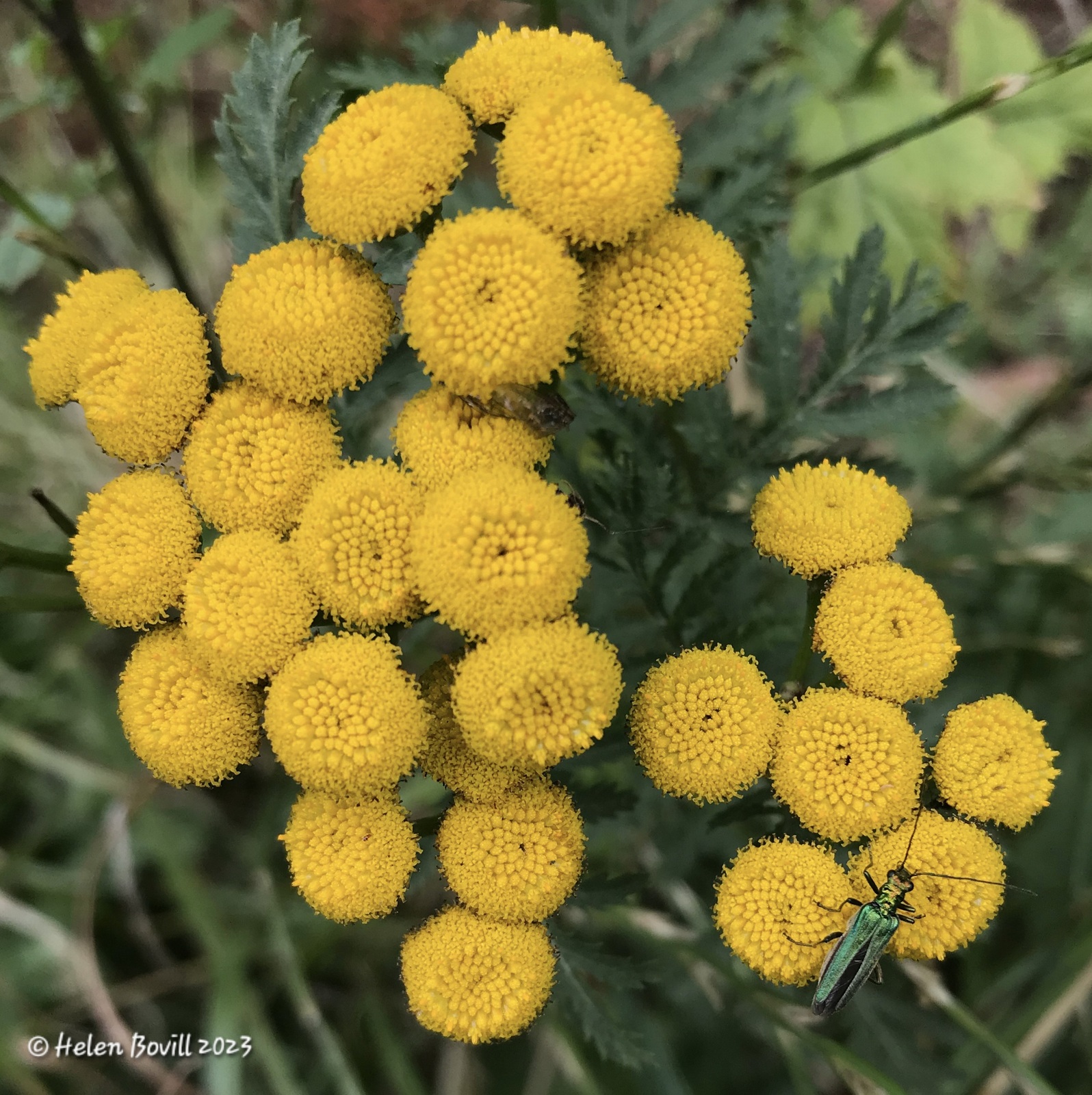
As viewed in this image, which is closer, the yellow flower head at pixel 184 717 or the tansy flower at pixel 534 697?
the tansy flower at pixel 534 697

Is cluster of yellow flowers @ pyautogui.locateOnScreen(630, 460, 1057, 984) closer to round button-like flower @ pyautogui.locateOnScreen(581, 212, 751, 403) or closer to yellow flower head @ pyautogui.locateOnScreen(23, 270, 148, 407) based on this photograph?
round button-like flower @ pyautogui.locateOnScreen(581, 212, 751, 403)

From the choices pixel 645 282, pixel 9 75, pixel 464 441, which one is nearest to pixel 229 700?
pixel 464 441

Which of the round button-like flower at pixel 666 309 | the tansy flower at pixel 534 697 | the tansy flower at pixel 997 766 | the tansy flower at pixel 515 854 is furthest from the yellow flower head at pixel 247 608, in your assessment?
the tansy flower at pixel 997 766

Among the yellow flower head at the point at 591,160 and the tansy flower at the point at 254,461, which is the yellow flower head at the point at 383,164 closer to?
the yellow flower head at the point at 591,160

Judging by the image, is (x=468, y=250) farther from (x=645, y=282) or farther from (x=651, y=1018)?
(x=651, y=1018)

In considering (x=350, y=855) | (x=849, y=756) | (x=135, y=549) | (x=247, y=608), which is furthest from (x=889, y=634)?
(x=135, y=549)

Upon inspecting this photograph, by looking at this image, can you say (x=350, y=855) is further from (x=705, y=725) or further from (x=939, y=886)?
(x=939, y=886)

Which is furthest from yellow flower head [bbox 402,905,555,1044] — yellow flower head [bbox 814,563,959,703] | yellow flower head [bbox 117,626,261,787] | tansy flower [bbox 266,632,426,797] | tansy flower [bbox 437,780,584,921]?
yellow flower head [bbox 814,563,959,703]
